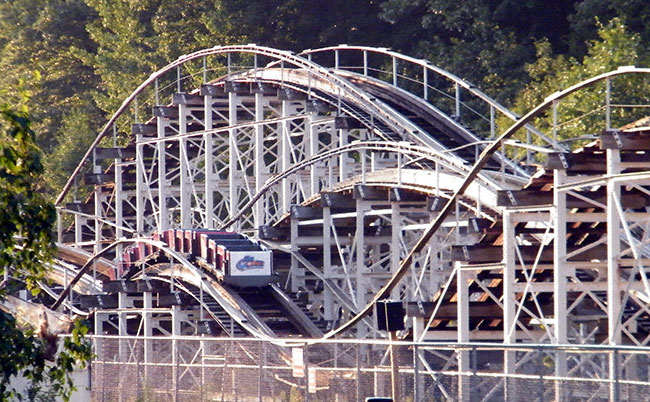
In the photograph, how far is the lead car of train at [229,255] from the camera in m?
37.7

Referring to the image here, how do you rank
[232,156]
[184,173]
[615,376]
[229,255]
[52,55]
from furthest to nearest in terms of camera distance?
1. [52,55]
2. [184,173]
3. [232,156]
4. [229,255]
5. [615,376]

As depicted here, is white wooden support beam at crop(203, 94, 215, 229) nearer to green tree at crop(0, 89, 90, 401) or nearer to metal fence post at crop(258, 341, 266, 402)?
metal fence post at crop(258, 341, 266, 402)

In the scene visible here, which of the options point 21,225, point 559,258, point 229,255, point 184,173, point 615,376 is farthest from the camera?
point 184,173

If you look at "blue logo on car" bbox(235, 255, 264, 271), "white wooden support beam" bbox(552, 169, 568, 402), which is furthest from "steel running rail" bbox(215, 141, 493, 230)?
"white wooden support beam" bbox(552, 169, 568, 402)

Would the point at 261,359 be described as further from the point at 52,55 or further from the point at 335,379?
the point at 52,55

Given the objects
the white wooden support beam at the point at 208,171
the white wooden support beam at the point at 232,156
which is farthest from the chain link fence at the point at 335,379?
the white wooden support beam at the point at 208,171

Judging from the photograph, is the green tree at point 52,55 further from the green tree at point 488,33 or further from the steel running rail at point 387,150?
the steel running rail at point 387,150

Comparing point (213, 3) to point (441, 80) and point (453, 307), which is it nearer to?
point (441, 80)

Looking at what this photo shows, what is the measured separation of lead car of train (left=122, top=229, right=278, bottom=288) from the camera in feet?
124

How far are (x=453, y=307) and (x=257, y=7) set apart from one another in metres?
36.7

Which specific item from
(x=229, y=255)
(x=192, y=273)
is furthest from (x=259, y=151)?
(x=229, y=255)

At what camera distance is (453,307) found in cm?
2792

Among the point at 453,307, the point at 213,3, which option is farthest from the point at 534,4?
the point at 453,307

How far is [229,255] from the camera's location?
37625 millimetres
